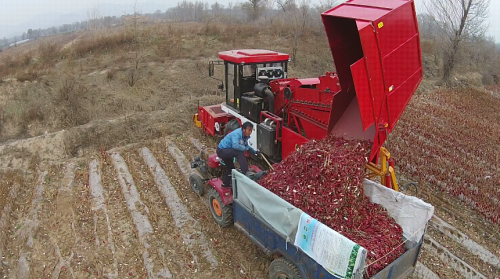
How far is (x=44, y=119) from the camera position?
1202 centimetres

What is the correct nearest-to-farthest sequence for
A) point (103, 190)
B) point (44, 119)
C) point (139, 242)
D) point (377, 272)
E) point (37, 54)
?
point (377, 272)
point (139, 242)
point (103, 190)
point (44, 119)
point (37, 54)

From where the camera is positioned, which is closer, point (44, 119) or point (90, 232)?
point (90, 232)

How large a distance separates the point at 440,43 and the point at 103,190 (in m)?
22.5

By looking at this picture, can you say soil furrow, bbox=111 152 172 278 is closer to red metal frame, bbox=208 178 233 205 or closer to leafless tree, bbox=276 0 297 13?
red metal frame, bbox=208 178 233 205

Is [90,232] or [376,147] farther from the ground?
[376,147]

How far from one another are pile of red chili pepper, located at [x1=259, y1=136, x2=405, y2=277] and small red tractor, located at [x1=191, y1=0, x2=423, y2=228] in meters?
0.59

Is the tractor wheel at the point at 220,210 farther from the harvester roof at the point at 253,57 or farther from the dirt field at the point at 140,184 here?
the harvester roof at the point at 253,57

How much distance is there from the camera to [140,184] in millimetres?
7293

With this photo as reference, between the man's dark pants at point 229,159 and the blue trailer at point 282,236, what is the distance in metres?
0.65

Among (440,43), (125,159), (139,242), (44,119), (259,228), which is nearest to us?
(259,228)

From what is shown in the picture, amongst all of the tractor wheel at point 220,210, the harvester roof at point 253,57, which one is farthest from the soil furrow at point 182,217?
the harvester roof at point 253,57

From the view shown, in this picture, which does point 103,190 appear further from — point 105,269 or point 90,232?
point 105,269

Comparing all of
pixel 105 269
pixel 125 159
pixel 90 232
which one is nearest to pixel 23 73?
pixel 125 159

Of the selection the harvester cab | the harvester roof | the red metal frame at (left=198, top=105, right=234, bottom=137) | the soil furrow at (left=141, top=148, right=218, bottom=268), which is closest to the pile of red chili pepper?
the soil furrow at (left=141, top=148, right=218, bottom=268)
